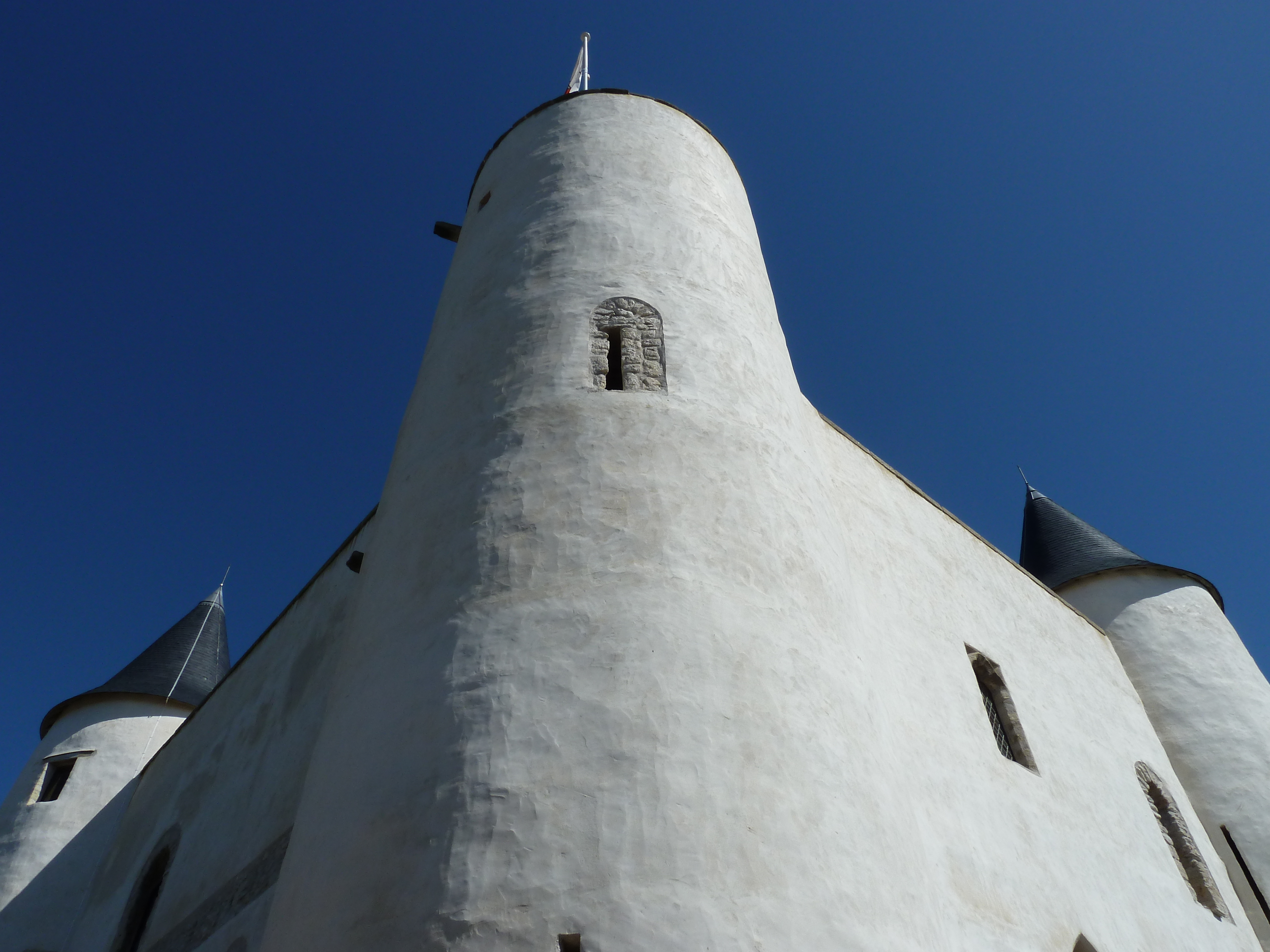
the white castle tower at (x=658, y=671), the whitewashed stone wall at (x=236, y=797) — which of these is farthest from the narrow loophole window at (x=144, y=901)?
the white castle tower at (x=658, y=671)

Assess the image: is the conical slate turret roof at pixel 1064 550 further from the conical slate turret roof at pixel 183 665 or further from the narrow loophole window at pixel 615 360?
the conical slate turret roof at pixel 183 665

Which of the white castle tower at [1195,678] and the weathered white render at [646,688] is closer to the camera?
the weathered white render at [646,688]

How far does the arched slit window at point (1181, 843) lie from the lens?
9922 mm

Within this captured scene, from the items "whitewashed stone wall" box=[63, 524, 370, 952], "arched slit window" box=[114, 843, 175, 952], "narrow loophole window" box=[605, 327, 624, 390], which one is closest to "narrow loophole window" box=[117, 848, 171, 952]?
"arched slit window" box=[114, 843, 175, 952]

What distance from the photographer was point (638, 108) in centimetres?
997

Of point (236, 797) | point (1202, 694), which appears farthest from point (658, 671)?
point (1202, 694)

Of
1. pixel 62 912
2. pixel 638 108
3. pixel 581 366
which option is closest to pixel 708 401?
pixel 581 366

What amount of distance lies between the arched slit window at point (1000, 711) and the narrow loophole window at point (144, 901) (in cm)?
902

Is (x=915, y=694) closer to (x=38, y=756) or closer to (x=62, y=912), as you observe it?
(x=62, y=912)

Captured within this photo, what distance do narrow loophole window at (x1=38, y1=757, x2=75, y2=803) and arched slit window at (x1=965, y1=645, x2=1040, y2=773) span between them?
13936 mm

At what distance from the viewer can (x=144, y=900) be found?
10.9 meters

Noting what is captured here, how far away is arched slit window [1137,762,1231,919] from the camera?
992cm

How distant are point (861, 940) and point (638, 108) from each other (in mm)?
8400

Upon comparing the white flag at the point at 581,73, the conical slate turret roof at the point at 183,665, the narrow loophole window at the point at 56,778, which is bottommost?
the narrow loophole window at the point at 56,778
